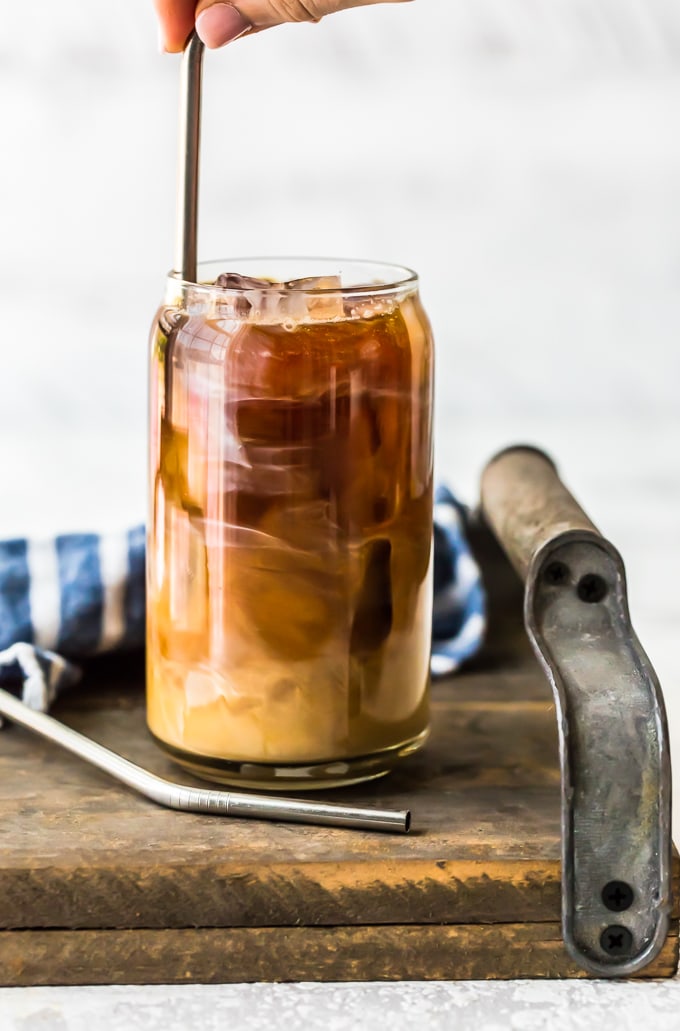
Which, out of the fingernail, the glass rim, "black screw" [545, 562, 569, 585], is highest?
the fingernail

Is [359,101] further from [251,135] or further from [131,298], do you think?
[131,298]

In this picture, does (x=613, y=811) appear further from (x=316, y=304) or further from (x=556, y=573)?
(x=316, y=304)

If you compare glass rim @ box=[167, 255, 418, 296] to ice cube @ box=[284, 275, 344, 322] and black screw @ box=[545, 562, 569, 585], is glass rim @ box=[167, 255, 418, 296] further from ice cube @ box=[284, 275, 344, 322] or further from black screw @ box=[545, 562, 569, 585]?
black screw @ box=[545, 562, 569, 585]

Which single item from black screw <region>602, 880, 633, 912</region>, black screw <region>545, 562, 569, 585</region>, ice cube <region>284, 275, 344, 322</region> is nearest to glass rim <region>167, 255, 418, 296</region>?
ice cube <region>284, 275, 344, 322</region>

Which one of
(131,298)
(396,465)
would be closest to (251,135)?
(131,298)

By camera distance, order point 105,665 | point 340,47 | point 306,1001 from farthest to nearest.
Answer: point 340,47 < point 105,665 < point 306,1001

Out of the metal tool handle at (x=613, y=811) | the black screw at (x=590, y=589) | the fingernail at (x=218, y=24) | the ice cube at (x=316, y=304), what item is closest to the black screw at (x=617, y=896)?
the metal tool handle at (x=613, y=811)
